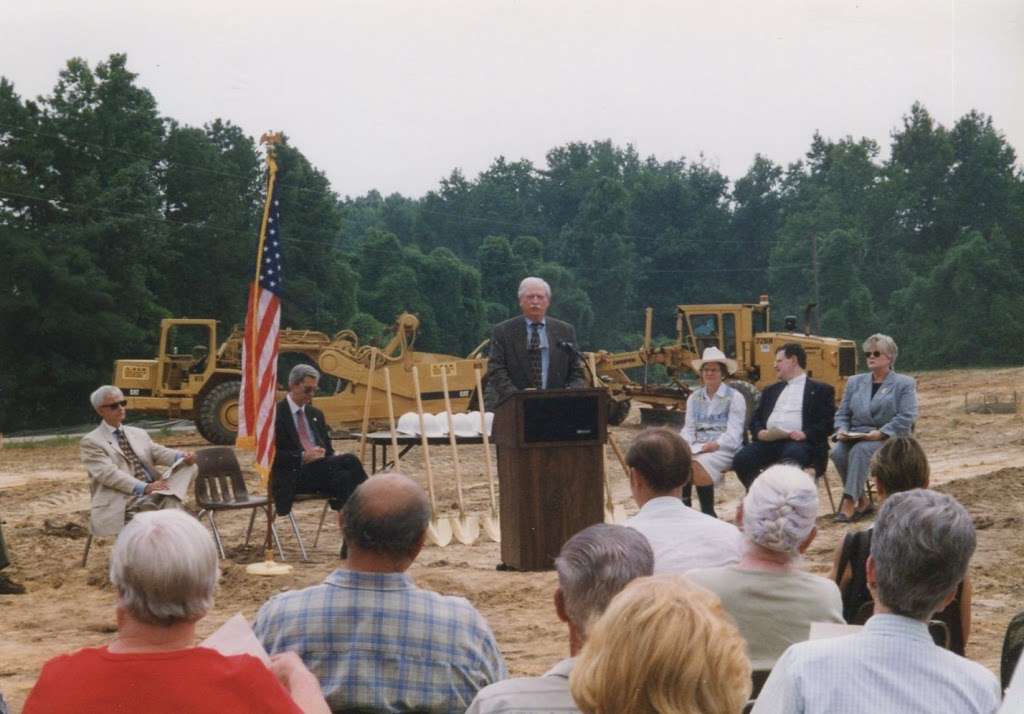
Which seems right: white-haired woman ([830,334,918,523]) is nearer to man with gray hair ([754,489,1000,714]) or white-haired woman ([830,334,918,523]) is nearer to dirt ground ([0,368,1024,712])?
dirt ground ([0,368,1024,712])

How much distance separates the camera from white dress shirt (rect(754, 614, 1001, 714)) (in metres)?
2.39

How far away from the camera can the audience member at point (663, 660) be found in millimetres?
1936

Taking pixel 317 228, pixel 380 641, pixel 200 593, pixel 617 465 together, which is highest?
pixel 317 228

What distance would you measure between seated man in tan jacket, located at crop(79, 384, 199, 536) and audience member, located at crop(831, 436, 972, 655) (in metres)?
5.52

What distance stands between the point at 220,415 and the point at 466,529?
10908mm

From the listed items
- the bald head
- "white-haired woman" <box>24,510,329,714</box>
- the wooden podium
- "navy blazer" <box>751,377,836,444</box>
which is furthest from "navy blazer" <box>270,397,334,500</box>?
"white-haired woman" <box>24,510,329,714</box>

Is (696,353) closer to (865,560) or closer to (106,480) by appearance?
(106,480)

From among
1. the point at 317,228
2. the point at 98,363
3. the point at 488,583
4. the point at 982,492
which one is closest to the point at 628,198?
the point at 317,228

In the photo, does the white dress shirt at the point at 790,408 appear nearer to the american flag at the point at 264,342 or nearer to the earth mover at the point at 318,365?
the american flag at the point at 264,342

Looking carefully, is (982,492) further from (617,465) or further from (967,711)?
(967,711)

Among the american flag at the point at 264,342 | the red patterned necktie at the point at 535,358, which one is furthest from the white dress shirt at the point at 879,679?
the american flag at the point at 264,342

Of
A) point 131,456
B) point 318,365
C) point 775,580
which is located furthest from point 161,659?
point 318,365

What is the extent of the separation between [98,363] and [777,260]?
33.0 m

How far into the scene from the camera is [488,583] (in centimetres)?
834
